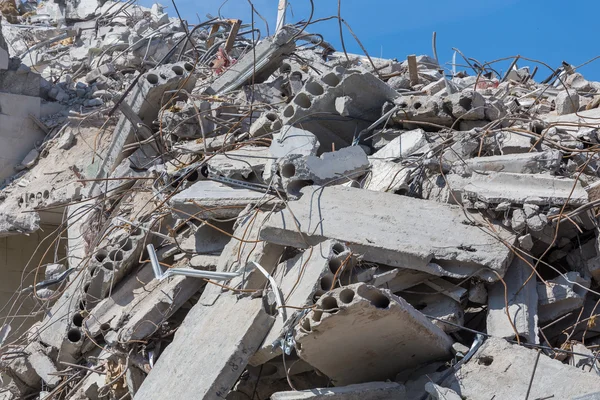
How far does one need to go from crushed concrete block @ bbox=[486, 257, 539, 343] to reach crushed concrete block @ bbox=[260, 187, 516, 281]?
137mm

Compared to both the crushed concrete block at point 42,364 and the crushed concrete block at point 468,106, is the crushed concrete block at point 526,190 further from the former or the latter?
the crushed concrete block at point 42,364

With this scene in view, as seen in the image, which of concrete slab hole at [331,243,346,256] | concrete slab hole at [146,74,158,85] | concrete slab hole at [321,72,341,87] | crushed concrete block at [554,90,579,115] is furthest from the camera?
concrete slab hole at [146,74,158,85]

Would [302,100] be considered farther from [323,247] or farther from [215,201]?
[323,247]

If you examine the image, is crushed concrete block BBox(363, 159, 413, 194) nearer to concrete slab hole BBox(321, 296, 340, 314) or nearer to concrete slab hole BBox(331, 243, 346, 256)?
concrete slab hole BBox(331, 243, 346, 256)

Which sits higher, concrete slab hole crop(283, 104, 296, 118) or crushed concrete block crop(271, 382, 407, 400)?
concrete slab hole crop(283, 104, 296, 118)

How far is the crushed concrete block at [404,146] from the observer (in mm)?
6211

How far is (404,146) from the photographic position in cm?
631

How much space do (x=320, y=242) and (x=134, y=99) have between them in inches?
152

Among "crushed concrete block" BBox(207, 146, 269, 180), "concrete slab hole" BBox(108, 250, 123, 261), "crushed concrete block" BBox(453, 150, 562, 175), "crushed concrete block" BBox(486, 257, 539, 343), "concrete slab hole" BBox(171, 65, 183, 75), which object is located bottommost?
"concrete slab hole" BBox(108, 250, 123, 261)

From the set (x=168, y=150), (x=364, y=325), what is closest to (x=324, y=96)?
(x=168, y=150)

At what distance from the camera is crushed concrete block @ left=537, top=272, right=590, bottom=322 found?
484 centimetres

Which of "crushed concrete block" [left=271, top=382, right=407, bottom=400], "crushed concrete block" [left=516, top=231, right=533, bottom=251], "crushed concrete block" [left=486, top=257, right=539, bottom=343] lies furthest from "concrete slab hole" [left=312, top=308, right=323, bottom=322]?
"crushed concrete block" [left=516, top=231, right=533, bottom=251]

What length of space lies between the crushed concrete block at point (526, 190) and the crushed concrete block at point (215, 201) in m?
1.41

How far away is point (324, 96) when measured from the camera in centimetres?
667
